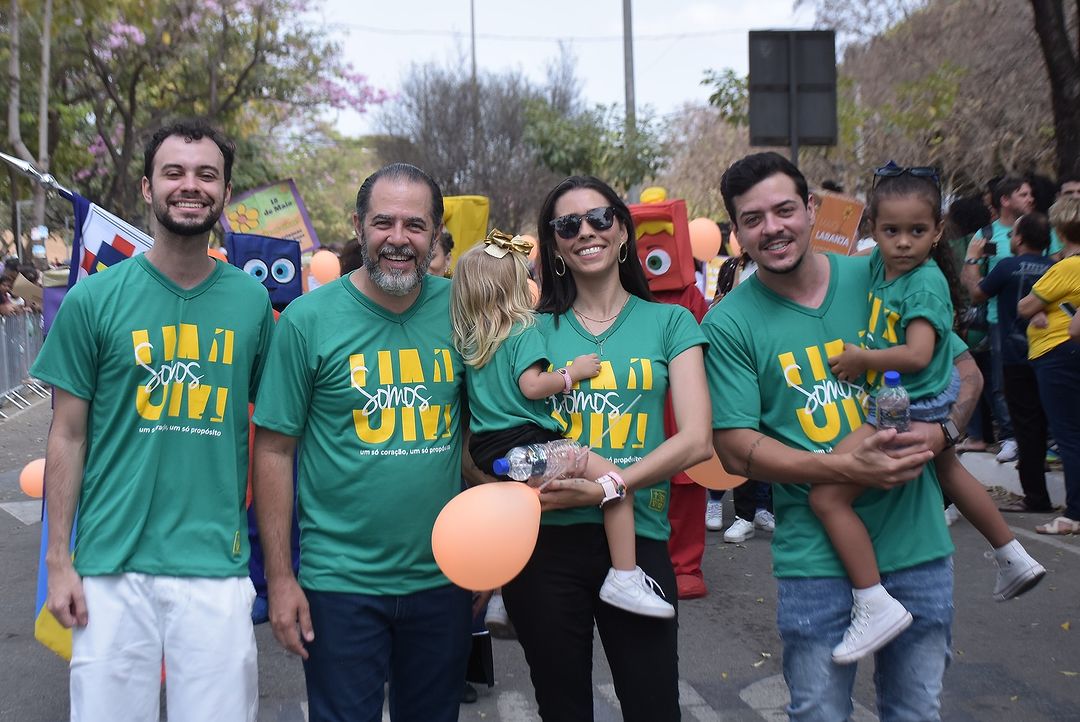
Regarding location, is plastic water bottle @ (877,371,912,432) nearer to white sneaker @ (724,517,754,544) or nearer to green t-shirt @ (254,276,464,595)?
green t-shirt @ (254,276,464,595)

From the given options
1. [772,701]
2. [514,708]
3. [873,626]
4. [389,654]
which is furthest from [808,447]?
[514,708]

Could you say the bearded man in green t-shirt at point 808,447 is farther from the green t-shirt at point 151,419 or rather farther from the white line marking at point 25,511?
the white line marking at point 25,511

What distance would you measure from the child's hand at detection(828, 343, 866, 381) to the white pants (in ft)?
5.62

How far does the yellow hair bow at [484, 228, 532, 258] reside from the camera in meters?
3.26

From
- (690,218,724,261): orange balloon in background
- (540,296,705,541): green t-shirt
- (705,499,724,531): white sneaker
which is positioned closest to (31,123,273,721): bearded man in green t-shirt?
(540,296,705,541): green t-shirt

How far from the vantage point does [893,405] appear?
9.23 ft

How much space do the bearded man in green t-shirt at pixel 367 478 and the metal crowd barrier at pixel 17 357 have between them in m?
13.6

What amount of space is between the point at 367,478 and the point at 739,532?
4901 mm

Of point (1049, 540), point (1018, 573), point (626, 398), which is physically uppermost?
point (626, 398)

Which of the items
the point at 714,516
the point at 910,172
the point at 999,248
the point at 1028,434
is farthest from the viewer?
the point at 999,248

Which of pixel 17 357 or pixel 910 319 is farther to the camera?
pixel 17 357

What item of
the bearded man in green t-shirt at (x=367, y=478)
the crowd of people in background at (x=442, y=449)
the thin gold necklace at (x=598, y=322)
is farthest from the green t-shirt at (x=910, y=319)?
the bearded man in green t-shirt at (x=367, y=478)

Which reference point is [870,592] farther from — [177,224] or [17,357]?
[17,357]

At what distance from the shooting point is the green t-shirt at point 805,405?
117 inches
